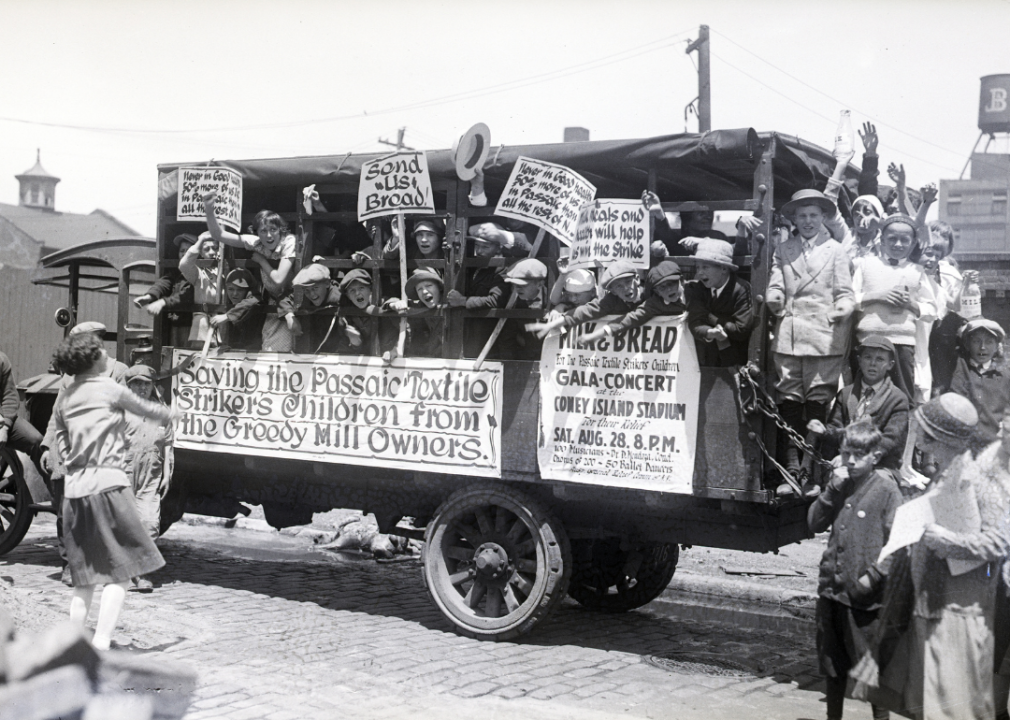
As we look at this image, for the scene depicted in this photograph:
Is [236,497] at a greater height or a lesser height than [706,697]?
greater

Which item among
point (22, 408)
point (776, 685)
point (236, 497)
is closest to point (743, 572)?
point (776, 685)

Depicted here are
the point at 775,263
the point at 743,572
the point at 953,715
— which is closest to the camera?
the point at 953,715

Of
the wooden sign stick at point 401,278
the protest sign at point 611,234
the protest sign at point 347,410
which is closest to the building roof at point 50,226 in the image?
the protest sign at point 347,410

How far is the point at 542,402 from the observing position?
641 centimetres

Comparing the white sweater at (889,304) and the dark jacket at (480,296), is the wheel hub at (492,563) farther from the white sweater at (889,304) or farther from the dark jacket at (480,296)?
the white sweater at (889,304)

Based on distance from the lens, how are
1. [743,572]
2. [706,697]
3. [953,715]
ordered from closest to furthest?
[953,715] → [706,697] → [743,572]

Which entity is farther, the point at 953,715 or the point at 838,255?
the point at 838,255

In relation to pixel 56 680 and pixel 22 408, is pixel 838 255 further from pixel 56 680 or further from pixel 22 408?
pixel 22 408

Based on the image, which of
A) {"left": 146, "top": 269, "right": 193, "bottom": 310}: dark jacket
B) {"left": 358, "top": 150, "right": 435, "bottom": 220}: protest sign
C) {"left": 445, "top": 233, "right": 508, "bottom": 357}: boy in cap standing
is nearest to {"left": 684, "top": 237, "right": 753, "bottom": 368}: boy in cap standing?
{"left": 445, "top": 233, "right": 508, "bottom": 357}: boy in cap standing

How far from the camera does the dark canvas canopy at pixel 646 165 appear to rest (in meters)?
5.94

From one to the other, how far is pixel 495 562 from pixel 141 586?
9.30 ft

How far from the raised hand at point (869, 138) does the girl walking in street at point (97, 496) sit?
15.9 feet

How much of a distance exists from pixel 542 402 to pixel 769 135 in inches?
81.8

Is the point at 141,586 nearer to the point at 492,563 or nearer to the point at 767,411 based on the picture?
the point at 492,563
